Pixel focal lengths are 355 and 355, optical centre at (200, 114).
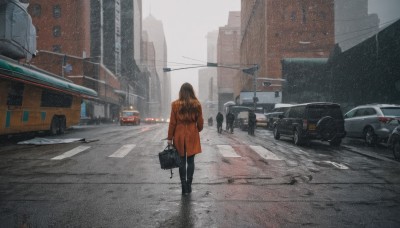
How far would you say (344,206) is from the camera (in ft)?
16.4

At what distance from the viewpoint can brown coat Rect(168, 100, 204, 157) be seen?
5.59 m

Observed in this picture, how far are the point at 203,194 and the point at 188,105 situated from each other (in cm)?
146

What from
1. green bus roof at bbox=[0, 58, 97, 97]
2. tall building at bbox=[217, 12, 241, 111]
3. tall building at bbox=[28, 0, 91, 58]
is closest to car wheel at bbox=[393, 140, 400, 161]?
green bus roof at bbox=[0, 58, 97, 97]

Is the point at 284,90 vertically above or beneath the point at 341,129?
above

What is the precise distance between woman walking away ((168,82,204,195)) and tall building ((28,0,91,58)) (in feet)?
187

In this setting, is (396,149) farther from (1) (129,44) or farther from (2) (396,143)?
(1) (129,44)

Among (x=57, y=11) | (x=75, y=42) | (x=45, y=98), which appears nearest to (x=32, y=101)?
(x=45, y=98)

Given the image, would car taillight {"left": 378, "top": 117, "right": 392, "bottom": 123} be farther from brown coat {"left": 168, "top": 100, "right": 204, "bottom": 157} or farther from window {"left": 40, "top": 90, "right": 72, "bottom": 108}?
window {"left": 40, "top": 90, "right": 72, "bottom": 108}

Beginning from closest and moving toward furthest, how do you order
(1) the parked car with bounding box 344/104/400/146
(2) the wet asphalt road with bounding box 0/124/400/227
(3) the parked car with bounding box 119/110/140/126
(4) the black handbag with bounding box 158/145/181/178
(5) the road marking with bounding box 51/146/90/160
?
(2) the wet asphalt road with bounding box 0/124/400/227, (4) the black handbag with bounding box 158/145/181/178, (5) the road marking with bounding box 51/146/90/160, (1) the parked car with bounding box 344/104/400/146, (3) the parked car with bounding box 119/110/140/126

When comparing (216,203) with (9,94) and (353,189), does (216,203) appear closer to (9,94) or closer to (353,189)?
(353,189)

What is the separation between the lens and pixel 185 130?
561 centimetres

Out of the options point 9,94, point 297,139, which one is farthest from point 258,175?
point 9,94

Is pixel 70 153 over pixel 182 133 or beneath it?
beneath

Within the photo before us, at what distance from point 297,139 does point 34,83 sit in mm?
11707
